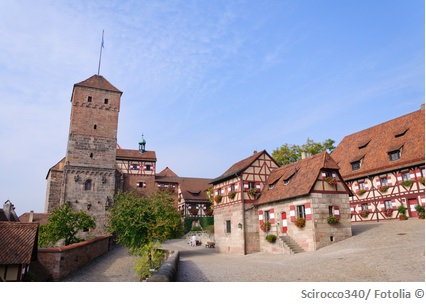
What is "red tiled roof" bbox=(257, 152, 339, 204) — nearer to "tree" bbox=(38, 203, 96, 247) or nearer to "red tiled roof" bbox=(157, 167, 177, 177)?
"tree" bbox=(38, 203, 96, 247)

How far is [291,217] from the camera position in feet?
57.1

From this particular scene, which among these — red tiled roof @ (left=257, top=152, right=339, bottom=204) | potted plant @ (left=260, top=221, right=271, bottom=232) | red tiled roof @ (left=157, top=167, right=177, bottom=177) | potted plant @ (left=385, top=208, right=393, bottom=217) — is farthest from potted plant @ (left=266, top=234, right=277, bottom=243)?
red tiled roof @ (left=157, top=167, right=177, bottom=177)

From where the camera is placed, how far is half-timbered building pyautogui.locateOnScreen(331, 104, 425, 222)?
1942cm

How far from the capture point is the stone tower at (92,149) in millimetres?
31672

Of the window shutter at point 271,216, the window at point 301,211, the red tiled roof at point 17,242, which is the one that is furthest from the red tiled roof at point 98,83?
the window at point 301,211

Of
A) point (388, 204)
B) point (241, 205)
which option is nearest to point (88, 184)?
point (241, 205)

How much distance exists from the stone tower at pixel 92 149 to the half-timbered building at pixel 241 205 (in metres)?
14.0

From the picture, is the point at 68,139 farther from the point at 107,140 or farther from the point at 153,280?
the point at 153,280

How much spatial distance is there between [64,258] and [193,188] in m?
26.1

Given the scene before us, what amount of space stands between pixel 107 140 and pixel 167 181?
458 inches

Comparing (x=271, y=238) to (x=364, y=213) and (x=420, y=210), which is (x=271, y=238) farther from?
(x=420, y=210)

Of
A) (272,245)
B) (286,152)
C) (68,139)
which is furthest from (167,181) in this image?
(272,245)

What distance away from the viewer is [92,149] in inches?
1310

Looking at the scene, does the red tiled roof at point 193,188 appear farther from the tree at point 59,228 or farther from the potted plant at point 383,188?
the potted plant at point 383,188
